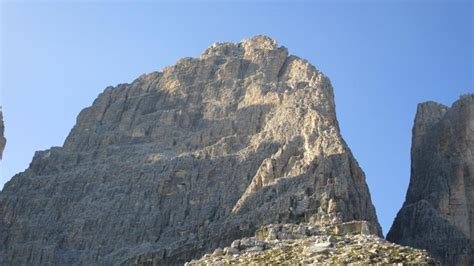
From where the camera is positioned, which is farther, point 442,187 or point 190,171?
point 442,187

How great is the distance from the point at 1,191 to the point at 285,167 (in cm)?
4469

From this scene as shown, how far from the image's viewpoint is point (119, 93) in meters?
163

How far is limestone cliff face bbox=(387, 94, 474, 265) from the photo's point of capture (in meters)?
130

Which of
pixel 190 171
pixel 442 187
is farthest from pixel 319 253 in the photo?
pixel 442 187

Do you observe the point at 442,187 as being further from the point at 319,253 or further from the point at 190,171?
the point at 319,253

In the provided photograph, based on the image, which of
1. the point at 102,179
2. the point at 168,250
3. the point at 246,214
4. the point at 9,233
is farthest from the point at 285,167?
the point at 9,233

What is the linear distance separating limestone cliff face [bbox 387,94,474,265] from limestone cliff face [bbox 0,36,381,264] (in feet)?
55.1

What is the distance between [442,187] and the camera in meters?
149

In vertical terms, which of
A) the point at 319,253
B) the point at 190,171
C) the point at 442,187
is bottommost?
the point at 319,253

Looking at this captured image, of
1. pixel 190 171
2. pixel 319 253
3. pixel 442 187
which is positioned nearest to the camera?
pixel 319 253

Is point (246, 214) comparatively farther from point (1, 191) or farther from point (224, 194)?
point (1, 191)

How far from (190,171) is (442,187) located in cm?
4334

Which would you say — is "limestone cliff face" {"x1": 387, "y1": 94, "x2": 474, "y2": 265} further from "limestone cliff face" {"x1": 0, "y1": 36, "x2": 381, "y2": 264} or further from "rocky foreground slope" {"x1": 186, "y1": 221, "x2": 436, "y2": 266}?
"rocky foreground slope" {"x1": 186, "y1": 221, "x2": 436, "y2": 266}

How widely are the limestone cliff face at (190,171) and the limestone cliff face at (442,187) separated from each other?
16.8 meters
